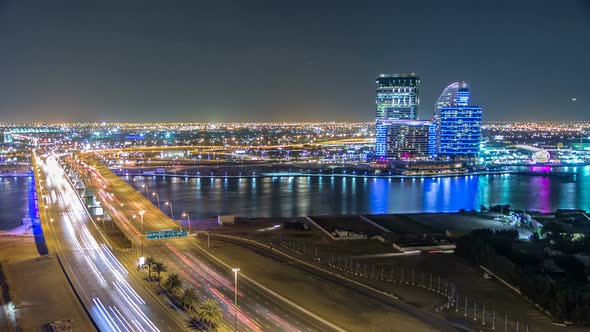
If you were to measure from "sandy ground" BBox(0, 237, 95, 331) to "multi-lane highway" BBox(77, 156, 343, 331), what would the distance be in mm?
1849

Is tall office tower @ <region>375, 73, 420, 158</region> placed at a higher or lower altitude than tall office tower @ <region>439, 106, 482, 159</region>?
higher

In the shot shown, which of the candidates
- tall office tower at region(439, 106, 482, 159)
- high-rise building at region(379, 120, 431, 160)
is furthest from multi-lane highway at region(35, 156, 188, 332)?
tall office tower at region(439, 106, 482, 159)

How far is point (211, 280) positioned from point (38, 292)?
2897mm

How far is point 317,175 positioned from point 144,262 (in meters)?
22.2

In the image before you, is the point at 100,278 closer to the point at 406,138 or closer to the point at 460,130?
the point at 406,138

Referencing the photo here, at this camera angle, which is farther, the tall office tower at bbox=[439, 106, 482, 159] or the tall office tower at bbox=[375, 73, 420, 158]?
the tall office tower at bbox=[375, 73, 420, 158]

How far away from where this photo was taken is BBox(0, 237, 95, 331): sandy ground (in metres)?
8.27

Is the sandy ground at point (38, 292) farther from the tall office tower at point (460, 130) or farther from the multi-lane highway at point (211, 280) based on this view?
the tall office tower at point (460, 130)

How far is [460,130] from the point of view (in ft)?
134

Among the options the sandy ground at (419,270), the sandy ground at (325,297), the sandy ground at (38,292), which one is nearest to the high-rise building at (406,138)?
the sandy ground at (419,270)

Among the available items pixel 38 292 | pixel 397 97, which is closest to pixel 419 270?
pixel 38 292

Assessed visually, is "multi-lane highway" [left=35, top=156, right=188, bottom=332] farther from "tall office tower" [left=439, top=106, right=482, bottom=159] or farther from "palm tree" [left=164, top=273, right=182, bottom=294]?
"tall office tower" [left=439, top=106, right=482, bottom=159]

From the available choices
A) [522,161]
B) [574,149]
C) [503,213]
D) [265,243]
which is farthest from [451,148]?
[265,243]

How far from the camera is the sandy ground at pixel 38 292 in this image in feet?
27.1
